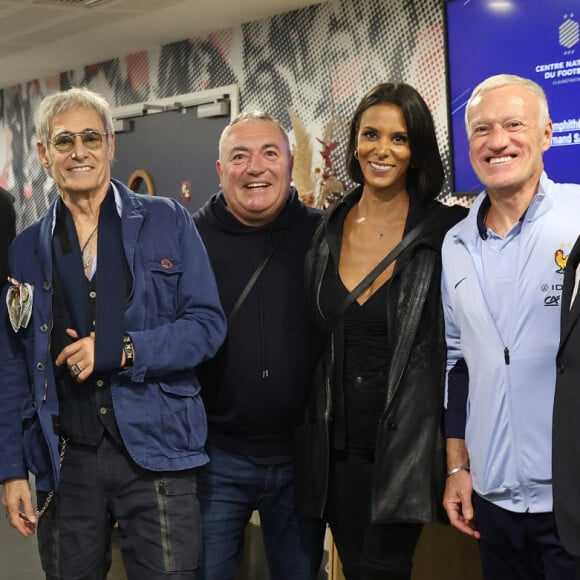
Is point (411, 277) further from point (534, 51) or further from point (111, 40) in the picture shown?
point (111, 40)

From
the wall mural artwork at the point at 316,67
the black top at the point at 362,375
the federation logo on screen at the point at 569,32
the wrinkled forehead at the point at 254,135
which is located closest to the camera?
the black top at the point at 362,375

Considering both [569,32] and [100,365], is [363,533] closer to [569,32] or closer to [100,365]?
[100,365]

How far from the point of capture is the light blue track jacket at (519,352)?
5.89 feet

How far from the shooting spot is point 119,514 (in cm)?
208

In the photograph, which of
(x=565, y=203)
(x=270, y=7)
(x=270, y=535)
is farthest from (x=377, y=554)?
(x=270, y=7)

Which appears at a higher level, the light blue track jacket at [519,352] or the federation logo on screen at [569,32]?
the federation logo on screen at [569,32]

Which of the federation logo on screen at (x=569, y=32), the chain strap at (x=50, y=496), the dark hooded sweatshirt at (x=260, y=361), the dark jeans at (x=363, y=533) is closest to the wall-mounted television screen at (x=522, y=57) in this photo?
the federation logo on screen at (x=569, y=32)

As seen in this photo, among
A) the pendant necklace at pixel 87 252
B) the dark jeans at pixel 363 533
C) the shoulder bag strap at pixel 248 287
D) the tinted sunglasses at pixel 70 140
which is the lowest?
the dark jeans at pixel 363 533

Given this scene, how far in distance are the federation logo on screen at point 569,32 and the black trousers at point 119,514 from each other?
2620 millimetres

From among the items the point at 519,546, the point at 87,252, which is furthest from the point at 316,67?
the point at 519,546

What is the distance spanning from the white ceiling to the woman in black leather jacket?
123 inches

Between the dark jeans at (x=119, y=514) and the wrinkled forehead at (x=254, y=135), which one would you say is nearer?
the dark jeans at (x=119, y=514)

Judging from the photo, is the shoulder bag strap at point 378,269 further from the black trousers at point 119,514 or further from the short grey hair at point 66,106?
the short grey hair at point 66,106

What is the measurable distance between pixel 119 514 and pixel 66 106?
3.20 ft
